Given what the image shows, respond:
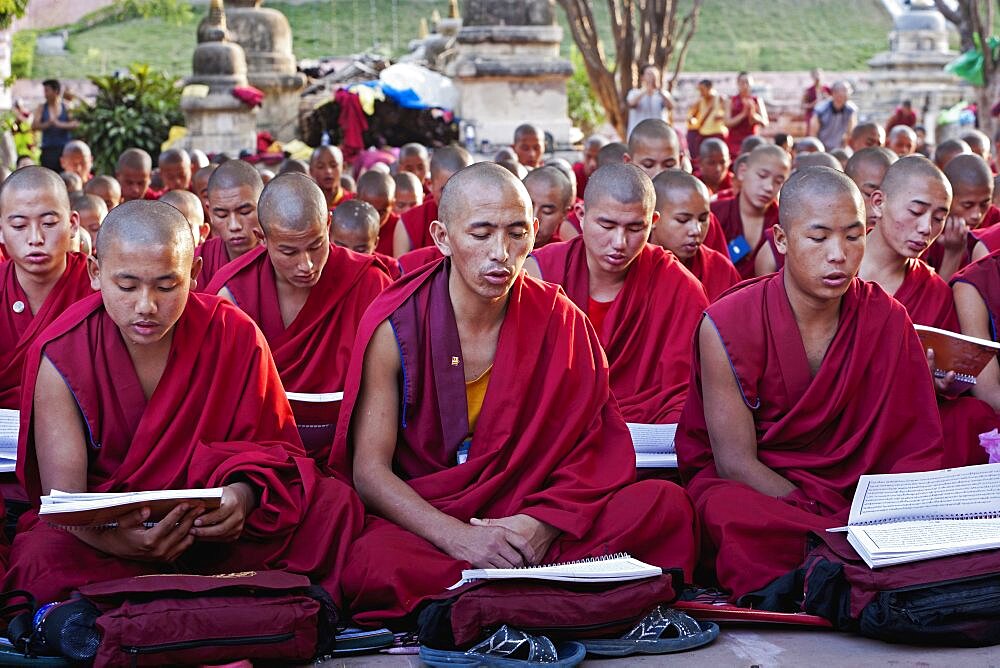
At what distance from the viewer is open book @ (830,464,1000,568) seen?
4094mm

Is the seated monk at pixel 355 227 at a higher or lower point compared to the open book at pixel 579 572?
higher

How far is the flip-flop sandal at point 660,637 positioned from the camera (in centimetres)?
390

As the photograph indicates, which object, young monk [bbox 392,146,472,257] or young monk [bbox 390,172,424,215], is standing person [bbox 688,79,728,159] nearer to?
young monk [bbox 390,172,424,215]

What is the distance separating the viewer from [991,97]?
16672 mm

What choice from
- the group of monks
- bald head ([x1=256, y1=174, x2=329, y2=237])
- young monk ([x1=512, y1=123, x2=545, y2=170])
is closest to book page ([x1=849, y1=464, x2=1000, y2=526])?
the group of monks

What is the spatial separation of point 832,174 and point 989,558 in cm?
146

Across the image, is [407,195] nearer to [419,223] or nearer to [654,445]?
[419,223]

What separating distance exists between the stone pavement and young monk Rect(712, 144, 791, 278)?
4.34 m

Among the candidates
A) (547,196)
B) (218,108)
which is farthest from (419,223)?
(218,108)

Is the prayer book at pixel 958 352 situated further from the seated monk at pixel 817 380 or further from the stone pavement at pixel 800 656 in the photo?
the stone pavement at pixel 800 656

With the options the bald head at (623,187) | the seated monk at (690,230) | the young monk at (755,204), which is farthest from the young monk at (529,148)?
the bald head at (623,187)

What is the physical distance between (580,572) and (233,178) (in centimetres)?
343

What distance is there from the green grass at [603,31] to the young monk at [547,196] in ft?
90.2

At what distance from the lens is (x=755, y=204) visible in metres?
8.20
